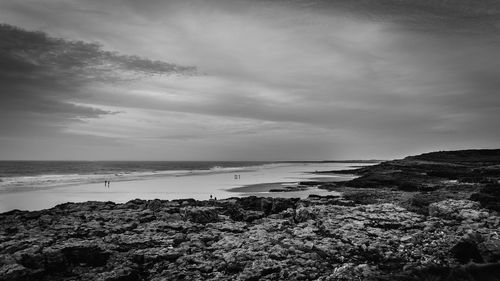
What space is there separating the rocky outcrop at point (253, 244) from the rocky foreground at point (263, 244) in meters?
0.04

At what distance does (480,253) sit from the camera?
9898mm

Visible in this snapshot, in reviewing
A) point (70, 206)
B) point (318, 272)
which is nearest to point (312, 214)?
point (318, 272)

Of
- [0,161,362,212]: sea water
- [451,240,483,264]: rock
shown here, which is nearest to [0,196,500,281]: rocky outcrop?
[451,240,483,264]: rock

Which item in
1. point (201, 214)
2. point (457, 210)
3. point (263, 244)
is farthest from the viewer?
point (201, 214)

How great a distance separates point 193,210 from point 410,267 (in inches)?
402

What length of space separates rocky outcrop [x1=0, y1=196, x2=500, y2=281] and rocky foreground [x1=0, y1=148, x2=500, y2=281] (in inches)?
1.4

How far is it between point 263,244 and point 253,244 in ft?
1.24

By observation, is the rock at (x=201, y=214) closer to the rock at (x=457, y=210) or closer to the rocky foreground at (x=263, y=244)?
the rocky foreground at (x=263, y=244)

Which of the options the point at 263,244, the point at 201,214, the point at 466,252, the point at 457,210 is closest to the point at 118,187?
the point at 201,214

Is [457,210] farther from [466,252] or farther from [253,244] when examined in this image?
[253,244]

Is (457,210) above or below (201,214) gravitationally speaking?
above

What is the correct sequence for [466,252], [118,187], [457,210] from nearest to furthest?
[466,252]
[457,210]
[118,187]

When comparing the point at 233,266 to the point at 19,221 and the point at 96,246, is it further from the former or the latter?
the point at 19,221

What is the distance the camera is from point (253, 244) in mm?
11820
